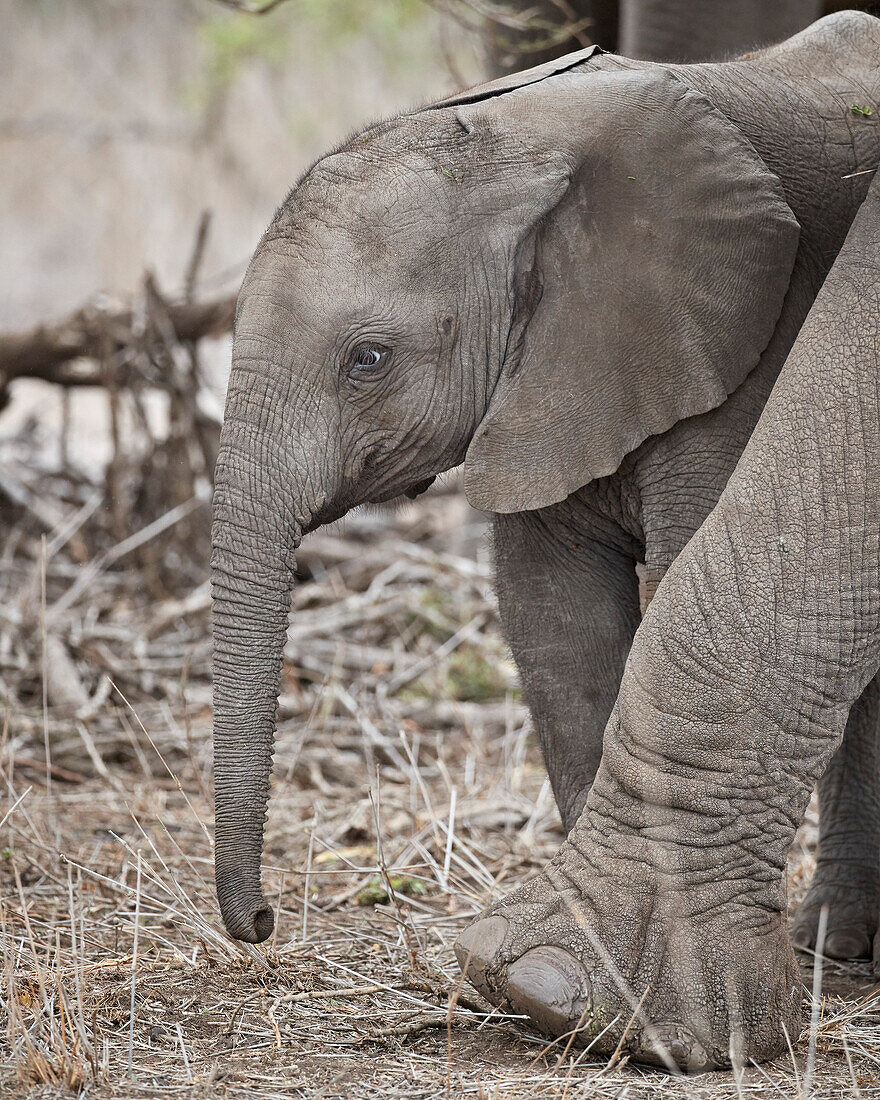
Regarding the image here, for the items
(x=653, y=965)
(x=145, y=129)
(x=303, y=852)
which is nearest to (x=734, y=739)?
(x=653, y=965)

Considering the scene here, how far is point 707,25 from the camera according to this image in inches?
234

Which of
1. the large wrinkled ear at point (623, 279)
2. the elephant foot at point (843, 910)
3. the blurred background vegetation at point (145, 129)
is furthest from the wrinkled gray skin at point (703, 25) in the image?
the blurred background vegetation at point (145, 129)

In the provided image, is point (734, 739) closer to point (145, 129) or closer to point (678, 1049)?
point (678, 1049)

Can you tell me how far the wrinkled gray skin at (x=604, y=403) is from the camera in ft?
9.25

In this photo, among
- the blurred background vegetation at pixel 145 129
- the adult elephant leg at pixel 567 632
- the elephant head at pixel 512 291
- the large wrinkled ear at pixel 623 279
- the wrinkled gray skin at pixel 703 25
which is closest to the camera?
the elephant head at pixel 512 291

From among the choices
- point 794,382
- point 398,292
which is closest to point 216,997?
point 398,292

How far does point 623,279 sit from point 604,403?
0.89 ft

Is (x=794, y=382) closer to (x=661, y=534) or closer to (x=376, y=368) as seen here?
(x=661, y=534)

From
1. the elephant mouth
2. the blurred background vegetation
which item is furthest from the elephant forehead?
the blurred background vegetation

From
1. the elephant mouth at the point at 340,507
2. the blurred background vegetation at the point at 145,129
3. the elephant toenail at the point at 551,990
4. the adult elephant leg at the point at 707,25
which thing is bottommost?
the elephant toenail at the point at 551,990

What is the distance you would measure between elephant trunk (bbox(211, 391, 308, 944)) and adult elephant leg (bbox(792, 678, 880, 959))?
1617 mm

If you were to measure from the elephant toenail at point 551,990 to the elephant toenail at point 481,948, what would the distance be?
0.21 ft

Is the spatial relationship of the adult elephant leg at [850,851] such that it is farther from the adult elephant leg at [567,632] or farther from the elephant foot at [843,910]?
the adult elephant leg at [567,632]

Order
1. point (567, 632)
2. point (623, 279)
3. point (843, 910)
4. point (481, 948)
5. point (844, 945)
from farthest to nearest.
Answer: point (843, 910), point (844, 945), point (567, 632), point (623, 279), point (481, 948)
